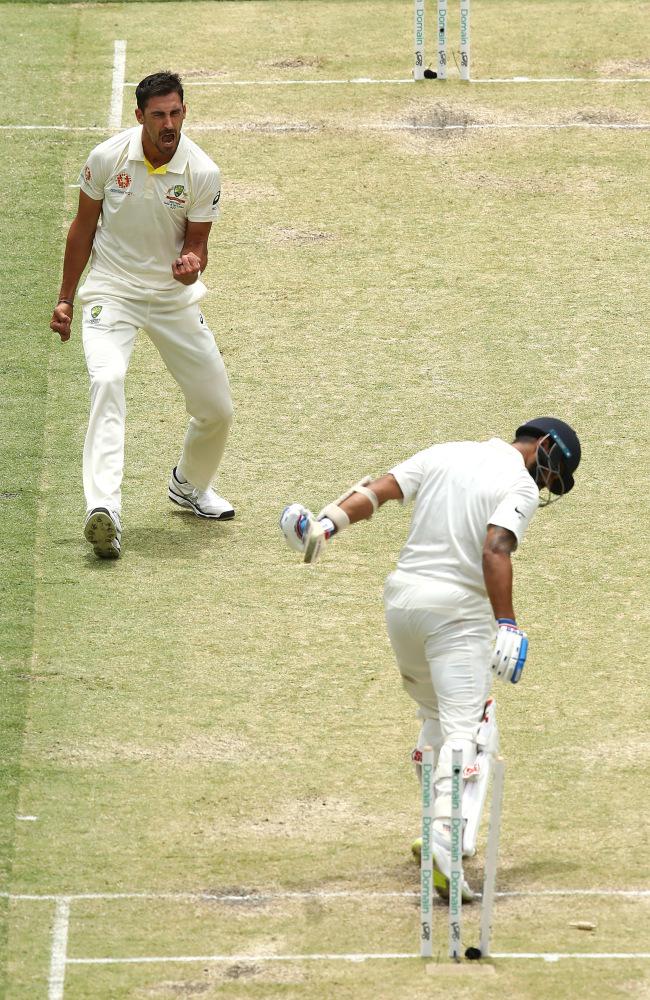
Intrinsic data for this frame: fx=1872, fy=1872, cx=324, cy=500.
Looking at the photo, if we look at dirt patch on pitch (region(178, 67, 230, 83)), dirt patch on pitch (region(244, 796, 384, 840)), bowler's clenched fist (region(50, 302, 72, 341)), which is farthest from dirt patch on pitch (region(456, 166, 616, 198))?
dirt patch on pitch (region(244, 796, 384, 840))

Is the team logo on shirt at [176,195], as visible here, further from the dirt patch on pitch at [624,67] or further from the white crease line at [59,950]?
the dirt patch on pitch at [624,67]

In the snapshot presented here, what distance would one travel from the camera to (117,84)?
1620 centimetres

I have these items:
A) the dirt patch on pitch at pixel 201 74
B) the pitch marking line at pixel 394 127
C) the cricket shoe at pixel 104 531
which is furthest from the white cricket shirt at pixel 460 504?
the dirt patch on pitch at pixel 201 74

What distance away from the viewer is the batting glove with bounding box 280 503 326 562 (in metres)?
7.13

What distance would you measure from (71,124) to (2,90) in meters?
1.09

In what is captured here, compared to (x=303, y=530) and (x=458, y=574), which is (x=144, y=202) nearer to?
(x=303, y=530)

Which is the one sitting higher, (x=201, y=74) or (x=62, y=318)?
(x=201, y=74)

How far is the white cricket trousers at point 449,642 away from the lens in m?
7.05

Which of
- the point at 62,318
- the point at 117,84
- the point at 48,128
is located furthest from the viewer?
the point at 117,84

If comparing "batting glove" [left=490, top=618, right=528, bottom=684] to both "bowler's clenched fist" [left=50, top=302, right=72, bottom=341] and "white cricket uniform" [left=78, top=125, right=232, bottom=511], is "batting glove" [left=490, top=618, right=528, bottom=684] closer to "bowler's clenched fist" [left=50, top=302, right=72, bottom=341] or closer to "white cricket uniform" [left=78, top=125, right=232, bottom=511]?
"white cricket uniform" [left=78, top=125, right=232, bottom=511]

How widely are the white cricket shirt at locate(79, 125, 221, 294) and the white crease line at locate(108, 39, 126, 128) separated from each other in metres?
5.81

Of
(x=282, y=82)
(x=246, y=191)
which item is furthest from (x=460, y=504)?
(x=282, y=82)

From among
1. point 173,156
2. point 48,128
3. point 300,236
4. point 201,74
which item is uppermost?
point 201,74

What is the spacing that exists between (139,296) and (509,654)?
385 centimetres
